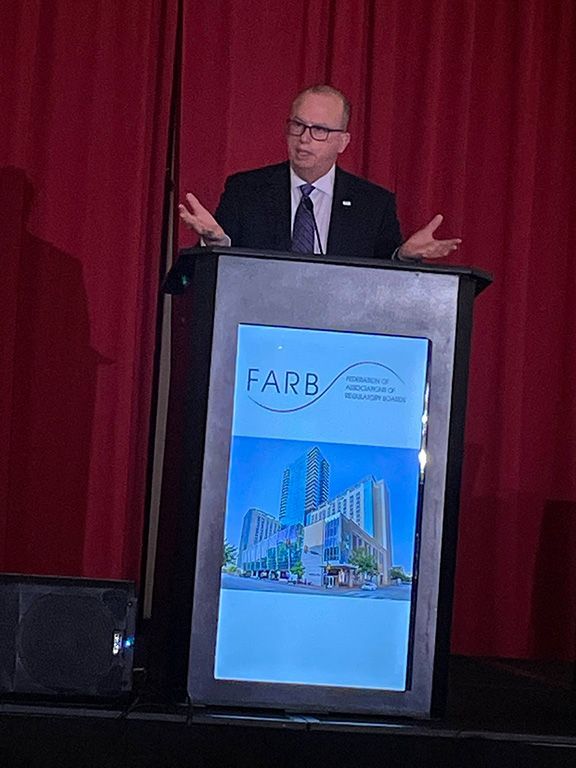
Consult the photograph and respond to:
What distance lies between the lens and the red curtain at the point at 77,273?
12.9 feet

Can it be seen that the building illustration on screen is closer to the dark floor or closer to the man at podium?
the dark floor

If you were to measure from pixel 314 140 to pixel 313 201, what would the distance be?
0.20 m

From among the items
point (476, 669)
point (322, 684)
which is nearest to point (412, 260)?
point (322, 684)

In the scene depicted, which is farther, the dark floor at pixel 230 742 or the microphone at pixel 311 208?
the microphone at pixel 311 208

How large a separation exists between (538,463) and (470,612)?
23.3 inches

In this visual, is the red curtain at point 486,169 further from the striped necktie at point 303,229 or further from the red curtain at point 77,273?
the striped necktie at point 303,229

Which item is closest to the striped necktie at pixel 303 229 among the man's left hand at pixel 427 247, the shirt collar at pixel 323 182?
the shirt collar at pixel 323 182

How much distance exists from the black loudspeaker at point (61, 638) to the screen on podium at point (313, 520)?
21 centimetres

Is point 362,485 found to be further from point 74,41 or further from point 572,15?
point 572,15

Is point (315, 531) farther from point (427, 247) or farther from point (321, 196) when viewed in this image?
point (321, 196)

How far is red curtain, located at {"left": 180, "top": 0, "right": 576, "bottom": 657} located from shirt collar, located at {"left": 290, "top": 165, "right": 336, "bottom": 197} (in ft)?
2.96

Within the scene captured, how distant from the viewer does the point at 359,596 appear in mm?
2305

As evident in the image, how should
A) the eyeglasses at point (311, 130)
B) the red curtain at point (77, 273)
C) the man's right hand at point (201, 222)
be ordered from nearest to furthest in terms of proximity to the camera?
the man's right hand at point (201, 222), the eyeglasses at point (311, 130), the red curtain at point (77, 273)

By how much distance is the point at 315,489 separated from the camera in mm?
2295
